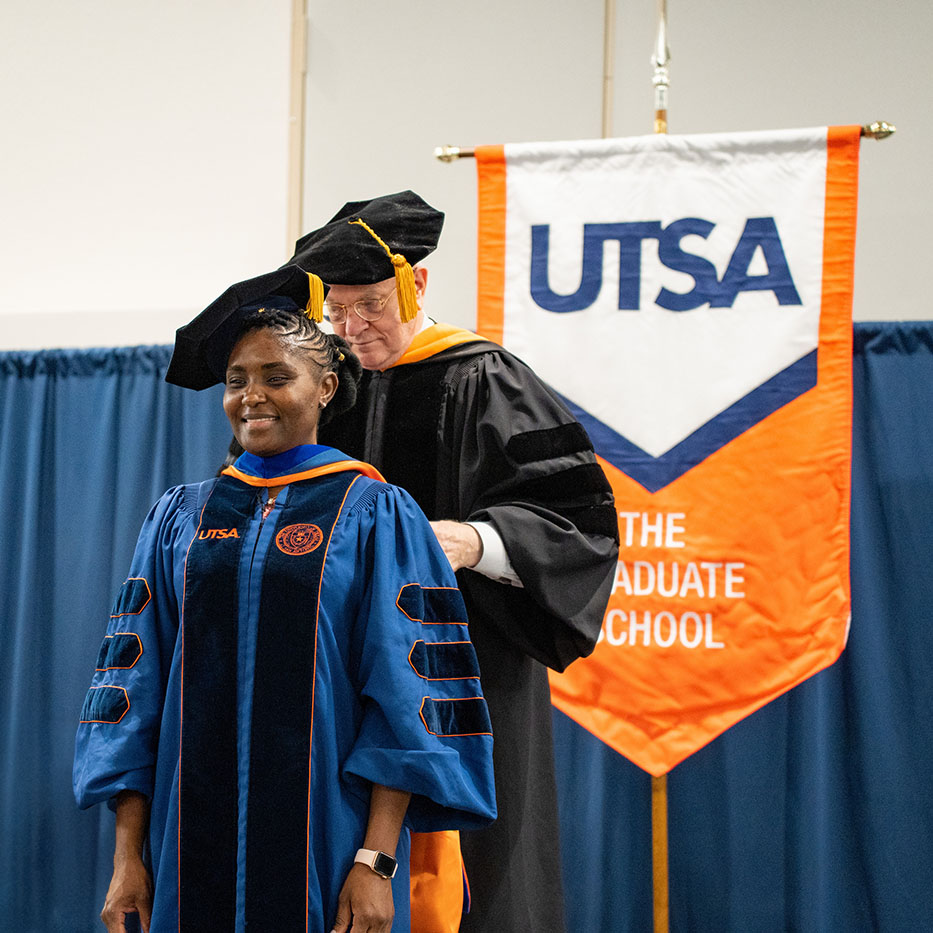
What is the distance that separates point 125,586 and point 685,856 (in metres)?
2.36

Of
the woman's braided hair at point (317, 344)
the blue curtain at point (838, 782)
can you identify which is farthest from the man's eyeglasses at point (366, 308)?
the blue curtain at point (838, 782)

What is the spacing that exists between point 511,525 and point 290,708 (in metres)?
0.56

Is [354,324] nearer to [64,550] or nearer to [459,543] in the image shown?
[459,543]

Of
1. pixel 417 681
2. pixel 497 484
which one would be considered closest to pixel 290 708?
pixel 417 681

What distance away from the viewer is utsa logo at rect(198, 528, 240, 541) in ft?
5.26

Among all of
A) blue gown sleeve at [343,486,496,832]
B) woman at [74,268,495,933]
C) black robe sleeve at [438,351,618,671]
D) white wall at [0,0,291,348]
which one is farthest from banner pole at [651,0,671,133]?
blue gown sleeve at [343,486,496,832]

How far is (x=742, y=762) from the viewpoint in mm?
3398

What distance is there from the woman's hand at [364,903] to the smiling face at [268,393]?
63 cm

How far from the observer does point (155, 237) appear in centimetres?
412

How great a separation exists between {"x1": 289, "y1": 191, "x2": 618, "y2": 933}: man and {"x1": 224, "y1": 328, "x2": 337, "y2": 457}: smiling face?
15.3 inches

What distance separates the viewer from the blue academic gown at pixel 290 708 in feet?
4.91

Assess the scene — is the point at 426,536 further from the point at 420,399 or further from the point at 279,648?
the point at 420,399

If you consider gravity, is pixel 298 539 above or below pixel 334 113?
below

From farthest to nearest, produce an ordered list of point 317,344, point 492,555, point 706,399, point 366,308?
point 706,399 < point 366,308 < point 492,555 < point 317,344
